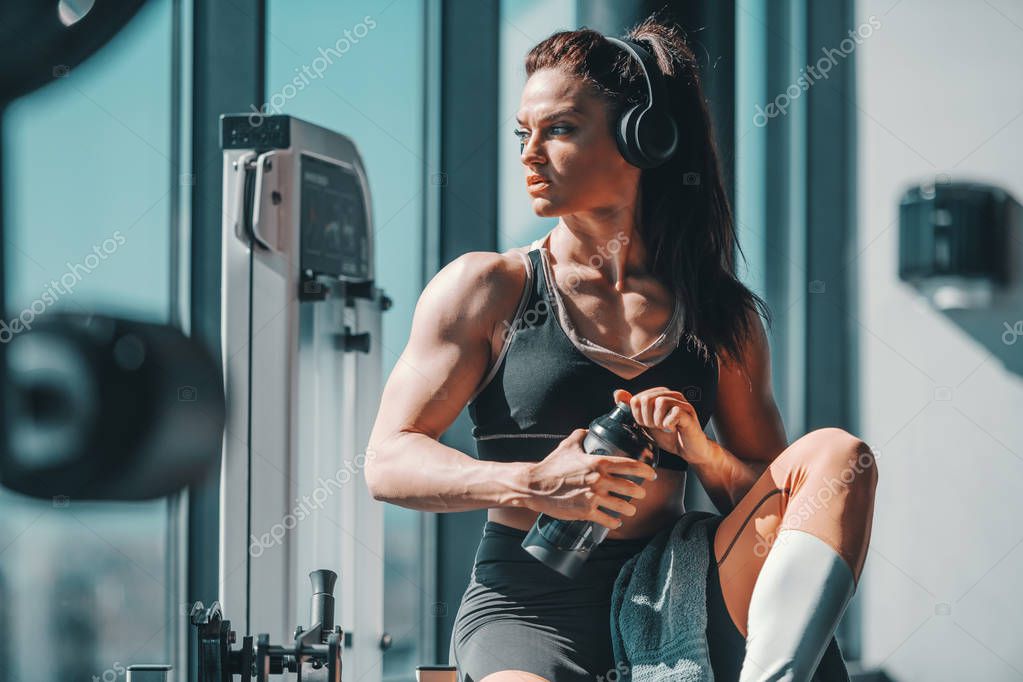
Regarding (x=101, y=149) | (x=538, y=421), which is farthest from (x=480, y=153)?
(x=538, y=421)

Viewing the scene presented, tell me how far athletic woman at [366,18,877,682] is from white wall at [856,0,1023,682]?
1.51 meters

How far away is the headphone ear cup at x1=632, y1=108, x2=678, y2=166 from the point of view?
1102mm

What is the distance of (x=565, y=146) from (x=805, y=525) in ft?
1.35

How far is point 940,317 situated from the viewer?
8.45ft

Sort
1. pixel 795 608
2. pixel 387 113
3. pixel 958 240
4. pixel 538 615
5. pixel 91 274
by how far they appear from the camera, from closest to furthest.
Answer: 1. pixel 795 608
2. pixel 538 615
3. pixel 91 274
4. pixel 387 113
5. pixel 958 240

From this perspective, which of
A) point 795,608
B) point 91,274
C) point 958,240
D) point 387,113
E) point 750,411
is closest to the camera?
point 795,608

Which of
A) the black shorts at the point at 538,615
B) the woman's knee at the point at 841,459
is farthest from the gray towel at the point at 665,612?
the woman's knee at the point at 841,459

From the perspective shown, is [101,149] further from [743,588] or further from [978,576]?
[978,576]

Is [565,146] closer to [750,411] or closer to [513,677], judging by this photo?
[750,411]

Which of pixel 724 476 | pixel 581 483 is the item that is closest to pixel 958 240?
pixel 724 476

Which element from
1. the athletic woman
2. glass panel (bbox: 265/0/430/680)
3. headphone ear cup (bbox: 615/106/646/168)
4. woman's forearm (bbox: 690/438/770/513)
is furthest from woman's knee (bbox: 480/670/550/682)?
glass panel (bbox: 265/0/430/680)

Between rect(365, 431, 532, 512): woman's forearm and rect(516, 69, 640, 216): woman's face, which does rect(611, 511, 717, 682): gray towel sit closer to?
rect(365, 431, 532, 512): woman's forearm

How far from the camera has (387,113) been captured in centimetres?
218

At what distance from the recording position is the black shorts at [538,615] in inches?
40.8
